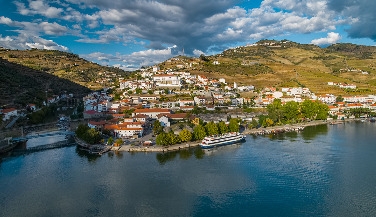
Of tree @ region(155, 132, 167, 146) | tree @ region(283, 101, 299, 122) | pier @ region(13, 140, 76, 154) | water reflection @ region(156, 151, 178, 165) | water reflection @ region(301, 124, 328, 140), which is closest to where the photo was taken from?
water reflection @ region(156, 151, 178, 165)

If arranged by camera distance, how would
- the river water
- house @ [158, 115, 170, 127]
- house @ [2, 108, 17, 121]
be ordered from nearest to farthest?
the river water < house @ [158, 115, 170, 127] < house @ [2, 108, 17, 121]

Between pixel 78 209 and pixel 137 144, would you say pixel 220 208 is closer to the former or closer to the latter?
pixel 78 209

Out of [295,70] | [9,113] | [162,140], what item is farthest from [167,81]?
[295,70]

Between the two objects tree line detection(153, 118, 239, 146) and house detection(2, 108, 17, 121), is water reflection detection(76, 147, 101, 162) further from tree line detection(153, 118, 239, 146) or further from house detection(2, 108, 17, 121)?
house detection(2, 108, 17, 121)

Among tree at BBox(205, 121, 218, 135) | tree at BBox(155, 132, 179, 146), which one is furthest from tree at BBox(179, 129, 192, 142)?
tree at BBox(205, 121, 218, 135)

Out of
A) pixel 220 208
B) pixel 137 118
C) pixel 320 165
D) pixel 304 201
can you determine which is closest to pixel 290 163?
pixel 320 165

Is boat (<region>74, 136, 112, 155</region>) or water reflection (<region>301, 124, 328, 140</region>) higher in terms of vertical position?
water reflection (<region>301, 124, 328, 140</region>)

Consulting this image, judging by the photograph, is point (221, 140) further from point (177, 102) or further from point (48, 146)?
point (177, 102)
